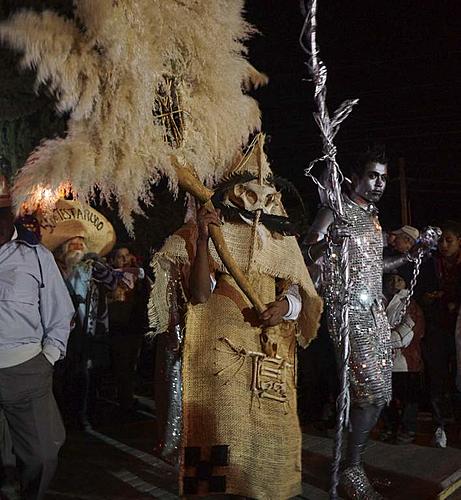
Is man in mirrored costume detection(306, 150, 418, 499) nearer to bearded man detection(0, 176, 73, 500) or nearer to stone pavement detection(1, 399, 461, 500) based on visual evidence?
stone pavement detection(1, 399, 461, 500)

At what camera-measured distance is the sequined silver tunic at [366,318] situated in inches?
163

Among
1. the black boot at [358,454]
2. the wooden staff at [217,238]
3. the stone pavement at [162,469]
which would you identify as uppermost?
the wooden staff at [217,238]

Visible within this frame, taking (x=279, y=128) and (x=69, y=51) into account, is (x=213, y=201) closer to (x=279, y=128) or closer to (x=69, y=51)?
(x=69, y=51)

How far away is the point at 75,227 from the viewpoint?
732 centimetres

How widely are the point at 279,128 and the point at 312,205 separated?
593 cm

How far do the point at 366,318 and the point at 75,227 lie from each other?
4.22 metres

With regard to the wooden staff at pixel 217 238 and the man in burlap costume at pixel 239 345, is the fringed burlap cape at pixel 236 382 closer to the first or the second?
the man in burlap costume at pixel 239 345

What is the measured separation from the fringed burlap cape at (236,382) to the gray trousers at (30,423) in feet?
2.61

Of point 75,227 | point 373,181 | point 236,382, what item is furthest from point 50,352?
point 75,227

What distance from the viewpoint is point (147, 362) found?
9.59m

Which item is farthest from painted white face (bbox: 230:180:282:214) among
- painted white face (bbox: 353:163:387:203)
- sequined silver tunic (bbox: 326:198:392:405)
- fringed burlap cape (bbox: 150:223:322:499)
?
Answer: painted white face (bbox: 353:163:387:203)

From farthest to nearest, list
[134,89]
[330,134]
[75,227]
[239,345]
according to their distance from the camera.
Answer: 1. [75,227]
2. [239,345]
3. [134,89]
4. [330,134]

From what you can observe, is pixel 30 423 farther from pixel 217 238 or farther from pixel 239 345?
pixel 217 238

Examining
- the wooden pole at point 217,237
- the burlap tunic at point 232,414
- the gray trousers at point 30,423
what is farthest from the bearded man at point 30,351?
the wooden pole at point 217,237
